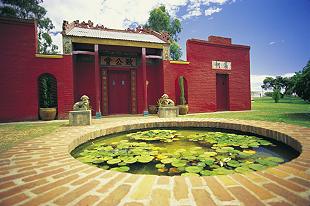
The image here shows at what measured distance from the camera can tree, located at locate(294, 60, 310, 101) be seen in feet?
21.6

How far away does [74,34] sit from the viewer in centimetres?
825

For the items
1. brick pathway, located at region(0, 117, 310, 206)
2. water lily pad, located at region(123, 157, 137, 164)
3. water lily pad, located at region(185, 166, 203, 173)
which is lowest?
water lily pad, located at region(123, 157, 137, 164)

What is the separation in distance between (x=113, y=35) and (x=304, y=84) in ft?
28.8

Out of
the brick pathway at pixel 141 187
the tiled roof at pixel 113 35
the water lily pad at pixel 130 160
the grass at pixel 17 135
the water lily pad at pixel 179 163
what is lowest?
the water lily pad at pixel 130 160

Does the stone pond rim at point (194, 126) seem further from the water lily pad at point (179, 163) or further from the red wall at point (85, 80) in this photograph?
the red wall at point (85, 80)

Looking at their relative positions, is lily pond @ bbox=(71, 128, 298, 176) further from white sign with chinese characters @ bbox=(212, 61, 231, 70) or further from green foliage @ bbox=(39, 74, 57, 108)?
white sign with chinese characters @ bbox=(212, 61, 231, 70)

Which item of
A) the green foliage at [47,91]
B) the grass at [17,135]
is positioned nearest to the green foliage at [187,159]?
the grass at [17,135]

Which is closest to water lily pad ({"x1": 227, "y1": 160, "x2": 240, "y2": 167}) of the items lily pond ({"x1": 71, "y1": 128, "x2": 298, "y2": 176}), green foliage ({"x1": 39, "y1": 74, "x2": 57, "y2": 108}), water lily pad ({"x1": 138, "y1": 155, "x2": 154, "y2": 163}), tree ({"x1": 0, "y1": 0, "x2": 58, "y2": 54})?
lily pond ({"x1": 71, "y1": 128, "x2": 298, "y2": 176})

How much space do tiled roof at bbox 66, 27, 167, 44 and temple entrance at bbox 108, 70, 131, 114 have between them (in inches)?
74.9

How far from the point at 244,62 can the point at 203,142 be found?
10.4 m

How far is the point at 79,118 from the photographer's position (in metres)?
5.74

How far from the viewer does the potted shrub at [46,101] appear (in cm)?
789

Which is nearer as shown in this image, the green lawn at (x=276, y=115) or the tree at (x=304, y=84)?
the green lawn at (x=276, y=115)

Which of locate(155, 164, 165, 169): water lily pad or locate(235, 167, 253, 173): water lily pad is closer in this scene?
locate(235, 167, 253, 173): water lily pad
